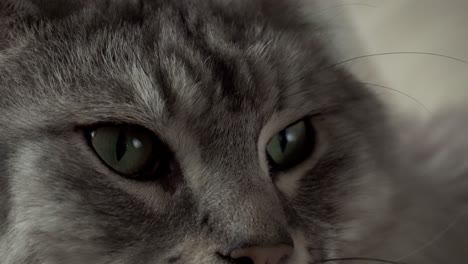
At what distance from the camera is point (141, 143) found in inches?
33.8

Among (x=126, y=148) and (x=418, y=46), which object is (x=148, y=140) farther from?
(x=418, y=46)

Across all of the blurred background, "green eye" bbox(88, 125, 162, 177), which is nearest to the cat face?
"green eye" bbox(88, 125, 162, 177)

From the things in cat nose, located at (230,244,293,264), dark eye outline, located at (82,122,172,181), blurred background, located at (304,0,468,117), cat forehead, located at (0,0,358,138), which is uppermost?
blurred background, located at (304,0,468,117)

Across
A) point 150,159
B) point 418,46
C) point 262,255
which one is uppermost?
point 418,46

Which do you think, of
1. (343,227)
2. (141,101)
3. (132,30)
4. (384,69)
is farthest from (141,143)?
(384,69)

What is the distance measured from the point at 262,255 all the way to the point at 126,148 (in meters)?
0.22

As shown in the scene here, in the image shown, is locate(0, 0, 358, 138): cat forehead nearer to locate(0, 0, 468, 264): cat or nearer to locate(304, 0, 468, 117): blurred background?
locate(0, 0, 468, 264): cat

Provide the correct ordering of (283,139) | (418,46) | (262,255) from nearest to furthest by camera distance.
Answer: (262,255) < (283,139) < (418,46)

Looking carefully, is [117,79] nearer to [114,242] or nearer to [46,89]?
[46,89]

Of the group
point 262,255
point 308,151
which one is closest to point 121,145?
point 262,255

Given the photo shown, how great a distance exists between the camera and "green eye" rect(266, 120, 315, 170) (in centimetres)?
101

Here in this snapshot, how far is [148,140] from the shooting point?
87cm

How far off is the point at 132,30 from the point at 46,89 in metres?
0.15

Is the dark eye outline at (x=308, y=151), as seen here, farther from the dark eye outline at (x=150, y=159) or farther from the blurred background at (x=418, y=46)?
the blurred background at (x=418, y=46)
